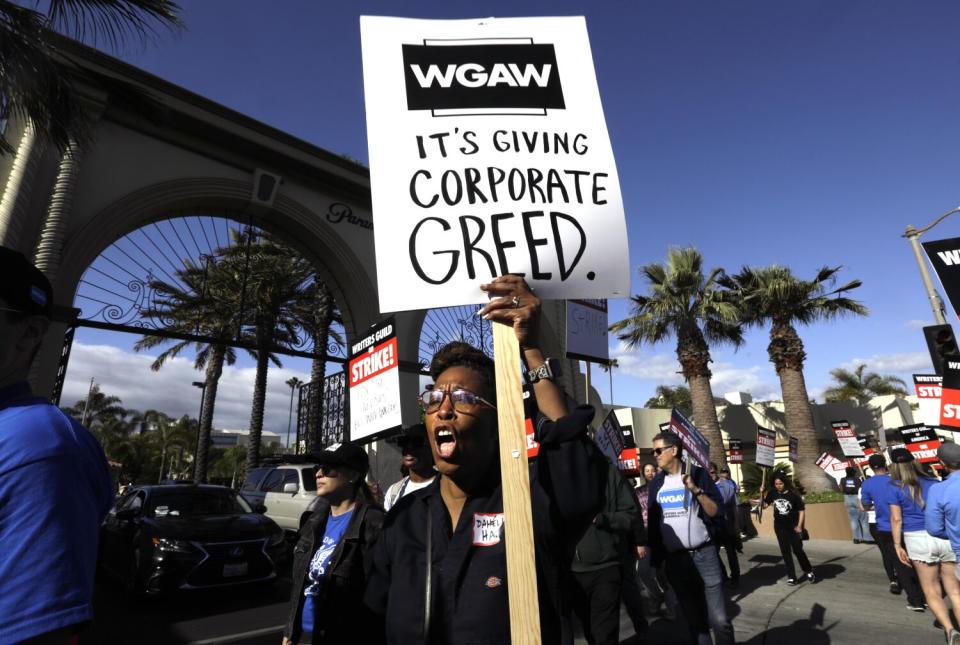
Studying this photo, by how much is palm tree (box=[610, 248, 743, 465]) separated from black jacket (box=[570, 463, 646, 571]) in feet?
52.9

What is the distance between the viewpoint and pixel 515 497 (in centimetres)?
158

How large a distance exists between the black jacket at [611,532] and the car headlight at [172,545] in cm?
542

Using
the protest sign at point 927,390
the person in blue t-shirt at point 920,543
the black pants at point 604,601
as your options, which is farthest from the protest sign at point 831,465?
the black pants at point 604,601

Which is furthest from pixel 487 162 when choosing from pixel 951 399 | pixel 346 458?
pixel 951 399

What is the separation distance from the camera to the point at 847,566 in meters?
10.7

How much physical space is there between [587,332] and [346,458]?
22.5 ft

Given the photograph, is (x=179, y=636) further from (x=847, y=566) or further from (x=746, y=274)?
(x=746, y=274)

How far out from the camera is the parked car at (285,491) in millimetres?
11125

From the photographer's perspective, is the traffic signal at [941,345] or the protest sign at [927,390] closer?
the protest sign at [927,390]

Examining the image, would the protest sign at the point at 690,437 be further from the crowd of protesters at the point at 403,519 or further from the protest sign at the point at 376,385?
the crowd of protesters at the point at 403,519

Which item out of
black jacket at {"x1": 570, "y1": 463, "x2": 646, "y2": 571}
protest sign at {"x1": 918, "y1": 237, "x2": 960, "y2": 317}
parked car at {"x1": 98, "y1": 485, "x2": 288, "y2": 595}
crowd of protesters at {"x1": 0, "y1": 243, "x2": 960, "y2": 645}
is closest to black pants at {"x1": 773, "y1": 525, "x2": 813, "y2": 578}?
protest sign at {"x1": 918, "y1": 237, "x2": 960, "y2": 317}

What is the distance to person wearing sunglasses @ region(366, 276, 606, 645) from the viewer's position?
1.63 metres

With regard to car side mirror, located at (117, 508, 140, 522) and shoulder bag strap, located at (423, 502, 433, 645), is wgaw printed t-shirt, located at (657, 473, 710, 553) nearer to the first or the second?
shoulder bag strap, located at (423, 502, 433, 645)

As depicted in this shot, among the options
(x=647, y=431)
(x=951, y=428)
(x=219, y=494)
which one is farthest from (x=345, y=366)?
(x=647, y=431)
